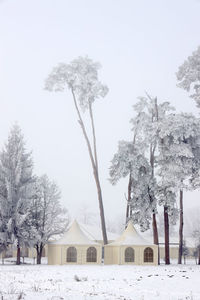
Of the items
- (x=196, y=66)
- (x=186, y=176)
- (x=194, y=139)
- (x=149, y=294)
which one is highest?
(x=196, y=66)

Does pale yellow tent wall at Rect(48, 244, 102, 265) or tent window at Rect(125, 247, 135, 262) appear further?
tent window at Rect(125, 247, 135, 262)

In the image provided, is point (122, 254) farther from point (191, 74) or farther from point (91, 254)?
point (191, 74)

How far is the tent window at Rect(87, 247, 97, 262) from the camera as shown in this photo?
110ft

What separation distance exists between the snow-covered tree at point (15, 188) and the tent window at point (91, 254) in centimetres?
507

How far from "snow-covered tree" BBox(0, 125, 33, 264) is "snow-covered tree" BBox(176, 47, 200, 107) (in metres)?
13.9

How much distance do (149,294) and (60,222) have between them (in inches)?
1030

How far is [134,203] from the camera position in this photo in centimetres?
3516

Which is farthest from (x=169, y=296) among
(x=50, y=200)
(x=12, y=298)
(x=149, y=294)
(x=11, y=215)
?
(x=50, y=200)

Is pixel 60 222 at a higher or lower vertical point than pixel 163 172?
lower

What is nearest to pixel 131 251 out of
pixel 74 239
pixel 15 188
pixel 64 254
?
pixel 74 239

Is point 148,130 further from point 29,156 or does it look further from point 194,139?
point 29,156

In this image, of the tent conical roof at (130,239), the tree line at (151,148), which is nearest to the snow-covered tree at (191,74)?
the tree line at (151,148)

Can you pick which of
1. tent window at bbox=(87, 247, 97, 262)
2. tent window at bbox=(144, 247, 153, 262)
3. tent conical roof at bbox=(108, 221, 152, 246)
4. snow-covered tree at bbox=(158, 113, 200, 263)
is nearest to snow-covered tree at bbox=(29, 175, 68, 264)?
tent window at bbox=(87, 247, 97, 262)

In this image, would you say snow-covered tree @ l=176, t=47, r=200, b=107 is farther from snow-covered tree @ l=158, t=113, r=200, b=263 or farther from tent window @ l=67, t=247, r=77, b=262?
tent window @ l=67, t=247, r=77, b=262
